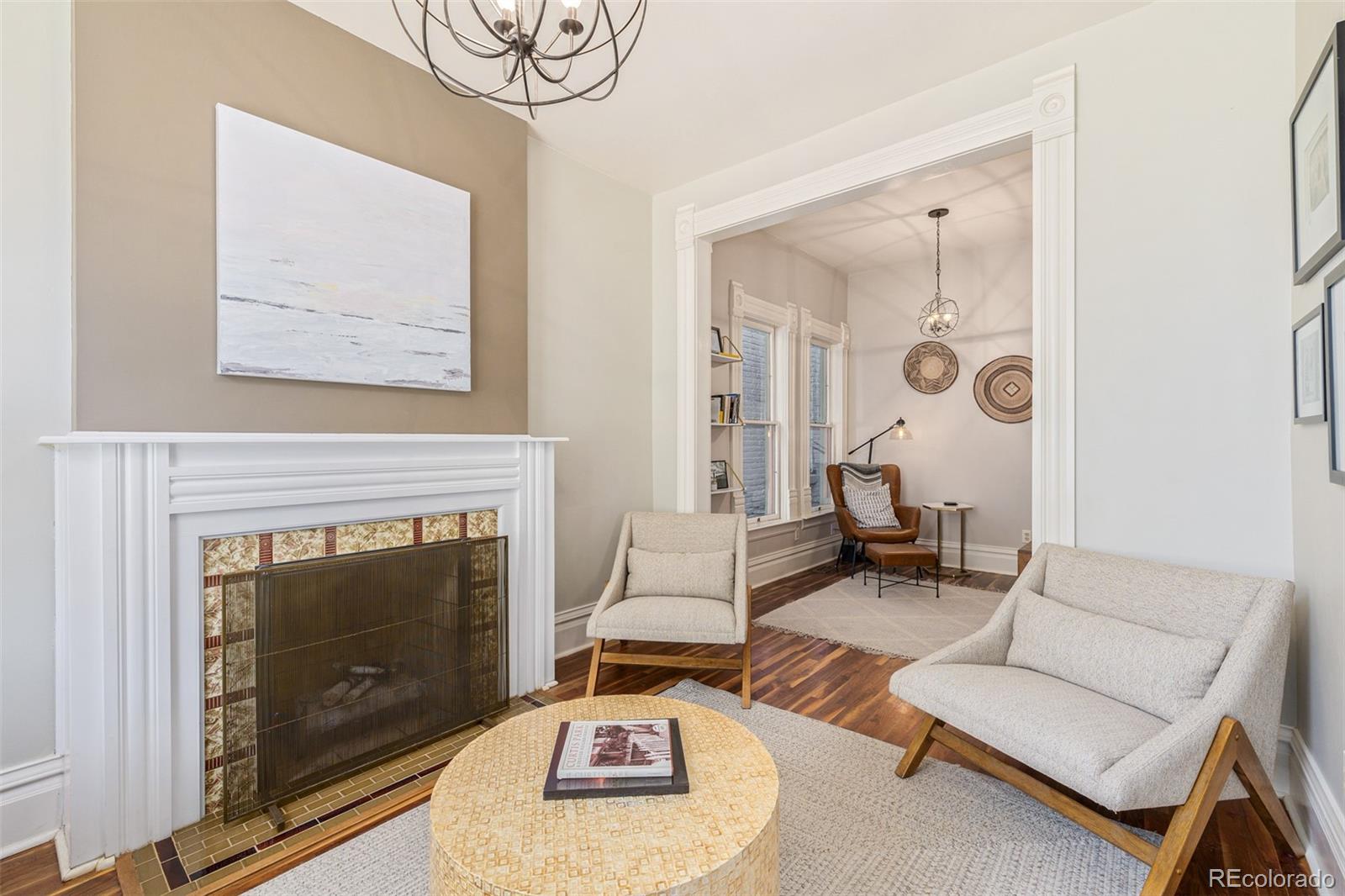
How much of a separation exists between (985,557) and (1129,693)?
4.00m

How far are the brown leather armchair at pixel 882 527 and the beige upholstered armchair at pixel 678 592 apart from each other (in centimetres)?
224

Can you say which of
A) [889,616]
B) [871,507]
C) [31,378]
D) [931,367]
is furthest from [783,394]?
[31,378]

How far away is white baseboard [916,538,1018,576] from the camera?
5.39 meters

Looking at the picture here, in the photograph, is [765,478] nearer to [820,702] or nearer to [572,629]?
[572,629]

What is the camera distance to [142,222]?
1927 millimetres

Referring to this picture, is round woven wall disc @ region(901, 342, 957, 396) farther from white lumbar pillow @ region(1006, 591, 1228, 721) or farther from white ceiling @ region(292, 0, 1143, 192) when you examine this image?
white lumbar pillow @ region(1006, 591, 1228, 721)

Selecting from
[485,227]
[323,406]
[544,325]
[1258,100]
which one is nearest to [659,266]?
[544,325]

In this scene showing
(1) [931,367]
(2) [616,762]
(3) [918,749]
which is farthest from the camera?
(1) [931,367]

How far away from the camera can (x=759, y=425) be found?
5145mm

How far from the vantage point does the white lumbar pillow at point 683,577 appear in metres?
3.02

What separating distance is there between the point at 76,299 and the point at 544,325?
6.08 feet

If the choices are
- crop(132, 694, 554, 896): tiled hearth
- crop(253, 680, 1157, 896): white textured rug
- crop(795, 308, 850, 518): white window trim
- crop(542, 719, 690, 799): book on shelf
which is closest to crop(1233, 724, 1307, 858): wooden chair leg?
crop(253, 680, 1157, 896): white textured rug

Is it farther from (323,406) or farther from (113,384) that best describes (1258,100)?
(113,384)

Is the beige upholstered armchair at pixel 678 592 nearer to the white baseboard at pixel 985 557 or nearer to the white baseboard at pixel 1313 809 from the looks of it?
the white baseboard at pixel 1313 809
